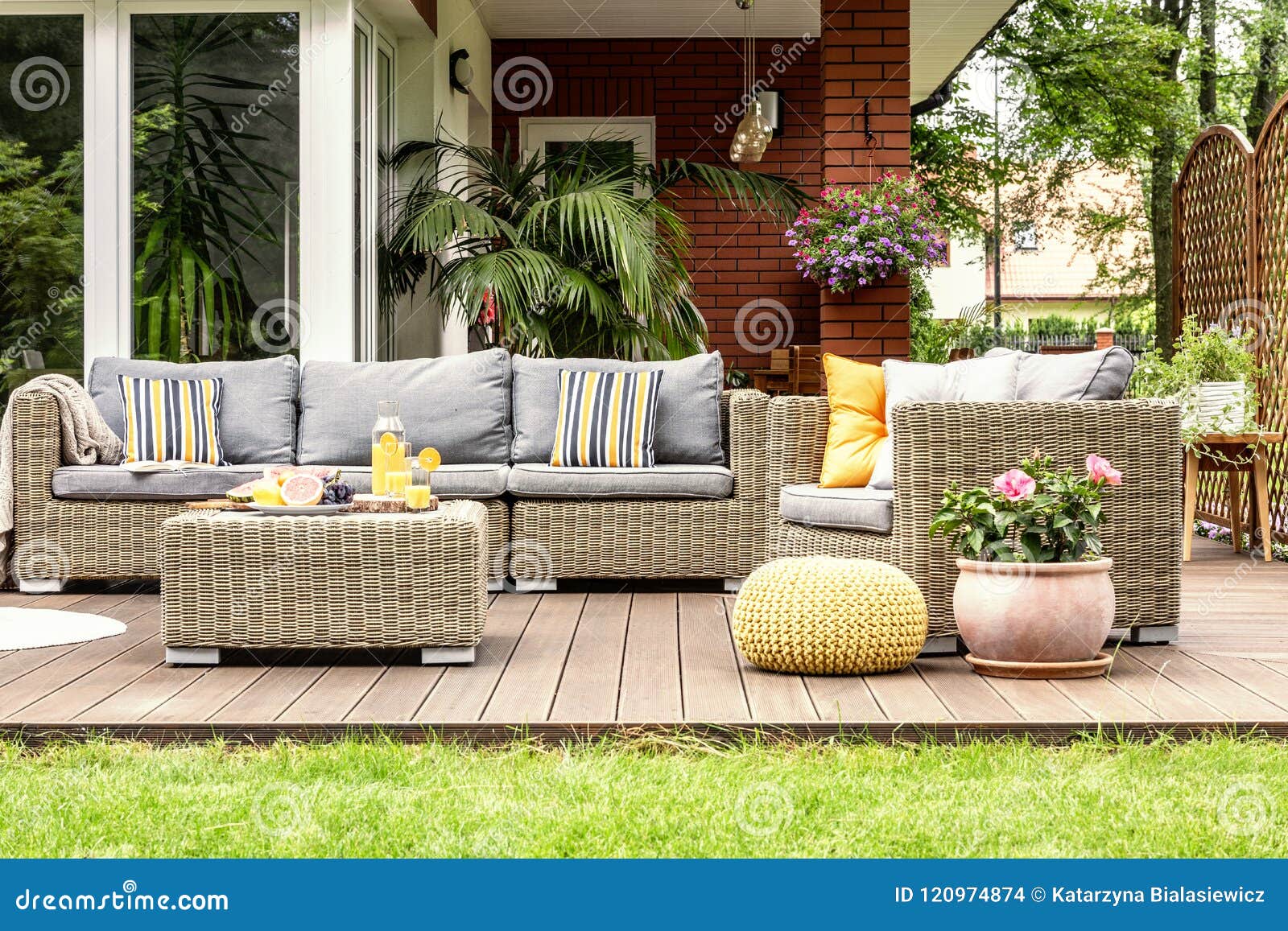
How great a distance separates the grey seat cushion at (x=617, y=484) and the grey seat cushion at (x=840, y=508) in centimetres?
40

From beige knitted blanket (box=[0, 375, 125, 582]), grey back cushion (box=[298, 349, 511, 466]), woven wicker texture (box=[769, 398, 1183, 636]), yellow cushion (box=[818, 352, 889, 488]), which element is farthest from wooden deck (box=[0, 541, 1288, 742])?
grey back cushion (box=[298, 349, 511, 466])

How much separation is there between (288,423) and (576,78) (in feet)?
13.9

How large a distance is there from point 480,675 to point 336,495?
0.62 m

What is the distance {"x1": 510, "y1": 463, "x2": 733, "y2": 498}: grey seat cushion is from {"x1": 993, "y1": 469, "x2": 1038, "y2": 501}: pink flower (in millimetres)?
1551

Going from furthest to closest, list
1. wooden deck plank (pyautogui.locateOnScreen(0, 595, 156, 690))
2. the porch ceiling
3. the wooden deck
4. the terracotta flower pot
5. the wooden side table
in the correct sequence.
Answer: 1. the porch ceiling
2. the wooden side table
3. wooden deck plank (pyautogui.locateOnScreen(0, 595, 156, 690))
4. the terracotta flower pot
5. the wooden deck

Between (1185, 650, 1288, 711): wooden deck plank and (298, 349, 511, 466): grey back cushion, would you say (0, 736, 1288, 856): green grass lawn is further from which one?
(298, 349, 511, 466): grey back cushion

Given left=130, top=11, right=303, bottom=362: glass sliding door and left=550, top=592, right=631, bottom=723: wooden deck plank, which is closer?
left=550, top=592, right=631, bottom=723: wooden deck plank

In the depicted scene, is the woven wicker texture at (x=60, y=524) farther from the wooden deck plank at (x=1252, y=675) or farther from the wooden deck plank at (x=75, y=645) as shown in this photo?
the wooden deck plank at (x=1252, y=675)

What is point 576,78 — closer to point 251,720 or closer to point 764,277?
point 764,277

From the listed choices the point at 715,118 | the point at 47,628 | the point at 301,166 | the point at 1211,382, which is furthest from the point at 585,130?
the point at 47,628

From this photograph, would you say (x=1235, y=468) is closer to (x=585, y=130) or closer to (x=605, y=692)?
(x=605, y=692)

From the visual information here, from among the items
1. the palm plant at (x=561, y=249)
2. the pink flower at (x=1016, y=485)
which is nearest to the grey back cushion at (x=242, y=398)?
the palm plant at (x=561, y=249)

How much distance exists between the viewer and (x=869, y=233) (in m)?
6.31

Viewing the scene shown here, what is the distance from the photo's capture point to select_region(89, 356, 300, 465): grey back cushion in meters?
4.90
